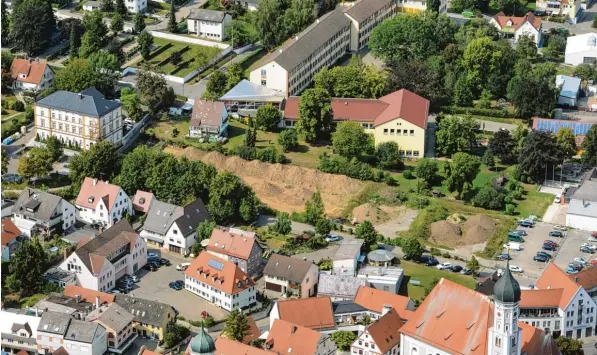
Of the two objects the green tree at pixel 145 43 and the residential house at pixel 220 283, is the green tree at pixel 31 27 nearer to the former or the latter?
the green tree at pixel 145 43

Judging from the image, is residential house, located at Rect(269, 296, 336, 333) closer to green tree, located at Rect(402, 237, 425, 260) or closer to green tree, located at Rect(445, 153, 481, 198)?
green tree, located at Rect(402, 237, 425, 260)

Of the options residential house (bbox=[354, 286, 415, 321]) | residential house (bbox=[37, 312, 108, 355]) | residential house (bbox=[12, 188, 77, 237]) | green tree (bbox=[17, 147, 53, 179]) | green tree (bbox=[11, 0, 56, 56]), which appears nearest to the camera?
residential house (bbox=[37, 312, 108, 355])

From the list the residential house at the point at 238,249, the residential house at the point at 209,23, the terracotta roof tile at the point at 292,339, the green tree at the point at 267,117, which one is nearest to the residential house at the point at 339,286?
the residential house at the point at 238,249

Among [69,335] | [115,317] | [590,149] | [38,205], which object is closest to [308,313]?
[115,317]

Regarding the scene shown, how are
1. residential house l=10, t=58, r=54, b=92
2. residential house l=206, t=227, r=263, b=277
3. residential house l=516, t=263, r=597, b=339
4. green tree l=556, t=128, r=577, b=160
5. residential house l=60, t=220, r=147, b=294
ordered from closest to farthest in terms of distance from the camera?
residential house l=516, t=263, r=597, b=339
residential house l=60, t=220, r=147, b=294
residential house l=206, t=227, r=263, b=277
green tree l=556, t=128, r=577, b=160
residential house l=10, t=58, r=54, b=92

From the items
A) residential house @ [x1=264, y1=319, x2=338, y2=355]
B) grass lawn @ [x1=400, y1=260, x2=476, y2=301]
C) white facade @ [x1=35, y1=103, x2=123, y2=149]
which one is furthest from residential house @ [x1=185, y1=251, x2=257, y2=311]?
white facade @ [x1=35, y1=103, x2=123, y2=149]

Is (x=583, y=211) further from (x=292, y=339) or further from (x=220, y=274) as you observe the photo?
(x=292, y=339)
